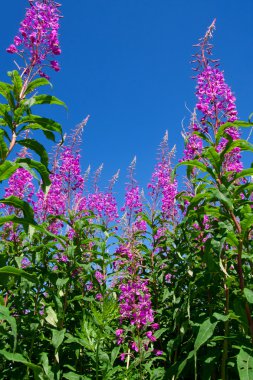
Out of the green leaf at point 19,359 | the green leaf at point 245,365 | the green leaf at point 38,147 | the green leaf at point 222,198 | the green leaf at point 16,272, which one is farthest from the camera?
the green leaf at point 38,147

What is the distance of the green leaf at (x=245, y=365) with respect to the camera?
2852 mm

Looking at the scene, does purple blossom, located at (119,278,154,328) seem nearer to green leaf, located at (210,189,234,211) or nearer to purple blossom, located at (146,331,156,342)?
purple blossom, located at (146,331,156,342)

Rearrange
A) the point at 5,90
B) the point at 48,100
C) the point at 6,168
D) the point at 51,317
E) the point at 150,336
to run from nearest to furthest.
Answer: the point at 6,168
the point at 5,90
the point at 48,100
the point at 150,336
the point at 51,317

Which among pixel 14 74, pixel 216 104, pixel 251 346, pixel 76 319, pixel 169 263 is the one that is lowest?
pixel 251 346

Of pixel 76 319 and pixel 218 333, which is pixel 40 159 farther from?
pixel 218 333

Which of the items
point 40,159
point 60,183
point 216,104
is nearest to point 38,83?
point 40,159

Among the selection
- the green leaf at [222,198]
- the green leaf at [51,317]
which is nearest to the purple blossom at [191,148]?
the green leaf at [222,198]

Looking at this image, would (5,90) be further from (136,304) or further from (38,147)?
(136,304)

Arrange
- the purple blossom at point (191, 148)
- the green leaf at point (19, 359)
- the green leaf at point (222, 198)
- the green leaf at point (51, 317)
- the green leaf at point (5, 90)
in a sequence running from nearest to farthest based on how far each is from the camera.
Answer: the green leaf at point (222, 198) < the green leaf at point (19, 359) < the green leaf at point (5, 90) < the green leaf at point (51, 317) < the purple blossom at point (191, 148)

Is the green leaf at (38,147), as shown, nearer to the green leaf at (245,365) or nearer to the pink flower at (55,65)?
the pink flower at (55,65)

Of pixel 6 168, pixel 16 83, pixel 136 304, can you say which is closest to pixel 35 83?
pixel 16 83

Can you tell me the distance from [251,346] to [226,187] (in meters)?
1.40

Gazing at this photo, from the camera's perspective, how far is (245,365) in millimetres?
2928

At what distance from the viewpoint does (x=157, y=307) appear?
4.93m
